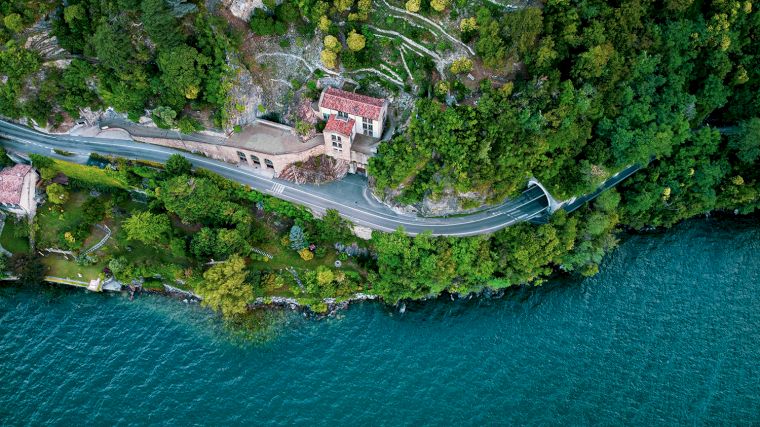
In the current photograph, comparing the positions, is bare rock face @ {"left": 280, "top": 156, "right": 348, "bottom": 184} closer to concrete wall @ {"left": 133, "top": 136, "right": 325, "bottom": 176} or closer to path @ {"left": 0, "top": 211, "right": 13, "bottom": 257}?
concrete wall @ {"left": 133, "top": 136, "right": 325, "bottom": 176}

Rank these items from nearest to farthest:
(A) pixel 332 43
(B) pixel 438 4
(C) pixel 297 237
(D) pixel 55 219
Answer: (B) pixel 438 4 < (A) pixel 332 43 < (C) pixel 297 237 < (D) pixel 55 219

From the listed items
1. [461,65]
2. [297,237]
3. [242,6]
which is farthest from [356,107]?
[242,6]

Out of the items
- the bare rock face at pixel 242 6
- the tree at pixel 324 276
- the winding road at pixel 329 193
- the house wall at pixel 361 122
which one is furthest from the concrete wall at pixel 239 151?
the bare rock face at pixel 242 6

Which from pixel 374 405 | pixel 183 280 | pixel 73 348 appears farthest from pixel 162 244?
pixel 374 405

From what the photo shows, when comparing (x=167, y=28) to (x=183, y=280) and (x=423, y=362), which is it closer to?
(x=183, y=280)

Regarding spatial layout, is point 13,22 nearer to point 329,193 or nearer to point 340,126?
point 340,126

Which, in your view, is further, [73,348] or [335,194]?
[335,194]
